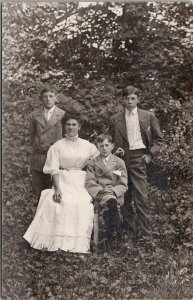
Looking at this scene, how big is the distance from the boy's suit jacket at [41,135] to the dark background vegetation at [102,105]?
0.03 metres

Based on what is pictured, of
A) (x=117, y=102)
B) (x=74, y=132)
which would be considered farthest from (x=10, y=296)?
(x=117, y=102)

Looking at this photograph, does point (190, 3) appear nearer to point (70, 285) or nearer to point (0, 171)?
point (0, 171)

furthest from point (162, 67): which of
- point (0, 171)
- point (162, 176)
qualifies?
point (0, 171)

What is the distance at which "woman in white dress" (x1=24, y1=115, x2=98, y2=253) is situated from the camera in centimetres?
228

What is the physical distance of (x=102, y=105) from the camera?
2.31 metres

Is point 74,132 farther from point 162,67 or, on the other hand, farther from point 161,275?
point 161,275

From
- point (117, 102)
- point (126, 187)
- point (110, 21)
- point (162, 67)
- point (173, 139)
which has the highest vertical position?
point (110, 21)

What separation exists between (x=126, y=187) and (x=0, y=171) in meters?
0.50

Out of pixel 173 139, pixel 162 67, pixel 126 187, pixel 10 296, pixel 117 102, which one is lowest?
pixel 10 296

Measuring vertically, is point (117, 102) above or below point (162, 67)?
below

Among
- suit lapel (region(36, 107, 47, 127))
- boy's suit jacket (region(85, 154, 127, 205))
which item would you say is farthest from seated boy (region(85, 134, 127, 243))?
suit lapel (region(36, 107, 47, 127))

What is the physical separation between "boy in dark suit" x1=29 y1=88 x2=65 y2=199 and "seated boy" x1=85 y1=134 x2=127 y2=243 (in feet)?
0.55

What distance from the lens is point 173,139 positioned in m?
2.33

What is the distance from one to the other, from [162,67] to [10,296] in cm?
109
